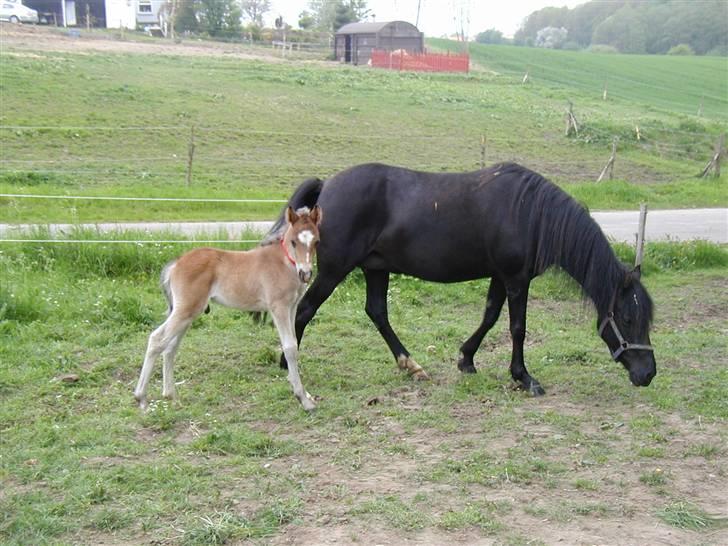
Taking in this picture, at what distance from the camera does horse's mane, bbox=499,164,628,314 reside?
263 inches

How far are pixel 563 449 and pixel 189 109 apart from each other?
22483mm

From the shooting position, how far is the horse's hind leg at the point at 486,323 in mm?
7172

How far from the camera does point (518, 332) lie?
6.95 m

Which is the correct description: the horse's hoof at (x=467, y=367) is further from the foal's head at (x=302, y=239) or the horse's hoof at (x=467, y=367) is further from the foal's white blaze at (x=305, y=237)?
the foal's white blaze at (x=305, y=237)

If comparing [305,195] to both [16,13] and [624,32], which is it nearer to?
[16,13]

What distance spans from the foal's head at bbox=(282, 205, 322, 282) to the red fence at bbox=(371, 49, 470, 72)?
44105 millimetres

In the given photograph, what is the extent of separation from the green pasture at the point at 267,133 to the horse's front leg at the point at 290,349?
21.0ft

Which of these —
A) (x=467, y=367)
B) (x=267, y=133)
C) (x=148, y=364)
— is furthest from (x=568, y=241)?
(x=267, y=133)

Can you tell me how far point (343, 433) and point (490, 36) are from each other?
117034 mm

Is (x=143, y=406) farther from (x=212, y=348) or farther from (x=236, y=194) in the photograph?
(x=236, y=194)

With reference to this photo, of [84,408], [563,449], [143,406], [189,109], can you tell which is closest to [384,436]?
[563,449]

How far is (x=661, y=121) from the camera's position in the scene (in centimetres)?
3409

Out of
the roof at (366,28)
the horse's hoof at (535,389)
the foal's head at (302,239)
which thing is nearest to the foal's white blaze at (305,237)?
the foal's head at (302,239)

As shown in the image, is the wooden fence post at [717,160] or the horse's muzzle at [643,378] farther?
the wooden fence post at [717,160]
